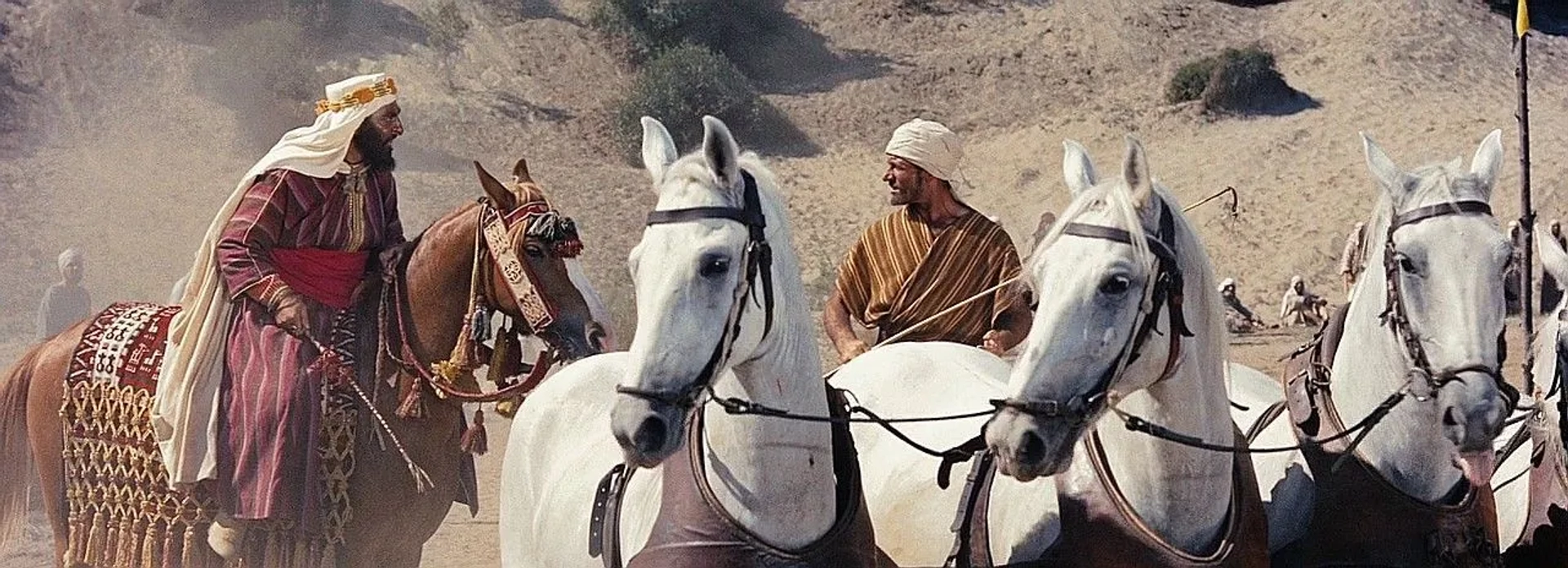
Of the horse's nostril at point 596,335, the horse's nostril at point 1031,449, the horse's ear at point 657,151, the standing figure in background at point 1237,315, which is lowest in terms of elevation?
the standing figure in background at point 1237,315

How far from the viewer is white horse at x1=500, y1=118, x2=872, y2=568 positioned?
388 cm

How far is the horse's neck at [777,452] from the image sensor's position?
4129 millimetres

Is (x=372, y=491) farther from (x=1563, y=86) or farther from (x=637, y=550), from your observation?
(x=1563, y=86)

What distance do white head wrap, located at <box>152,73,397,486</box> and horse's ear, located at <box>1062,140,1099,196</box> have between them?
274 centimetres

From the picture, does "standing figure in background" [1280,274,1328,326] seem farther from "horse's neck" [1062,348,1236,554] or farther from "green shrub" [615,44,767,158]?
"horse's neck" [1062,348,1236,554]

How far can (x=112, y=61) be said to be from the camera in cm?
2788

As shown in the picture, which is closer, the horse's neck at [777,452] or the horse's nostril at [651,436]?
the horse's nostril at [651,436]

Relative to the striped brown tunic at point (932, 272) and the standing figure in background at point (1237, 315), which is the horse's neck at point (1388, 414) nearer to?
the striped brown tunic at point (932, 272)

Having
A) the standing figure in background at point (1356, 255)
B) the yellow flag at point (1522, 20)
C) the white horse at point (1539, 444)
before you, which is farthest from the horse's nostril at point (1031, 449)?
the yellow flag at point (1522, 20)

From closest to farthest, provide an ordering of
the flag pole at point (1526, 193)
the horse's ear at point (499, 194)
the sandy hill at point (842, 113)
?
the horse's ear at point (499, 194), the flag pole at point (1526, 193), the sandy hill at point (842, 113)

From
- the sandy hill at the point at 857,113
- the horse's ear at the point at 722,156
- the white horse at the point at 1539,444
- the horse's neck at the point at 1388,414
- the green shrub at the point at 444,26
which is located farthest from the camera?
the green shrub at the point at 444,26

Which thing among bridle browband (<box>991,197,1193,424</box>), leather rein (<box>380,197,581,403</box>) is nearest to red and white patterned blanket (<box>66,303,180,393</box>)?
leather rein (<box>380,197,581,403</box>)

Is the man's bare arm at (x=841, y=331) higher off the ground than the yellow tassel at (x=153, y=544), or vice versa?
the man's bare arm at (x=841, y=331)

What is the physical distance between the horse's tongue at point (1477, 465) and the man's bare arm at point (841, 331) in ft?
6.46
